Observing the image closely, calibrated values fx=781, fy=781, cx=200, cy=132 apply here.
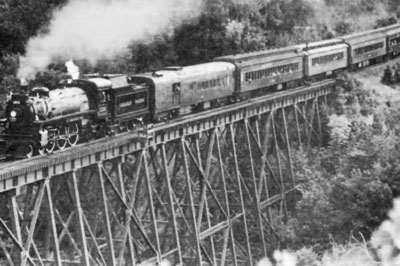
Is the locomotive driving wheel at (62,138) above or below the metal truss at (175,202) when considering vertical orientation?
above

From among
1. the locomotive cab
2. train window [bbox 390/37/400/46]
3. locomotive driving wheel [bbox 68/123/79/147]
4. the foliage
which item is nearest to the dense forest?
the foliage

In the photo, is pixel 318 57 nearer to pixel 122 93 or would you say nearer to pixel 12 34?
pixel 122 93

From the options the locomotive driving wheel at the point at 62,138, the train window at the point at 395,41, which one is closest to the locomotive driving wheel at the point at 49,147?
the locomotive driving wheel at the point at 62,138

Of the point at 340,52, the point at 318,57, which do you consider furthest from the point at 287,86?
the point at 340,52

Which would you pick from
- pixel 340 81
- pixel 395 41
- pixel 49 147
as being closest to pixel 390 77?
pixel 340 81

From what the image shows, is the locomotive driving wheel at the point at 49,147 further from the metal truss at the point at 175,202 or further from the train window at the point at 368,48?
the train window at the point at 368,48

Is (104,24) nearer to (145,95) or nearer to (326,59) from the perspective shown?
(326,59)

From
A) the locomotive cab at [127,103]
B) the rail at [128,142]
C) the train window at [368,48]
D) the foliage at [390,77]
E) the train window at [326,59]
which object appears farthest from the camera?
the foliage at [390,77]
